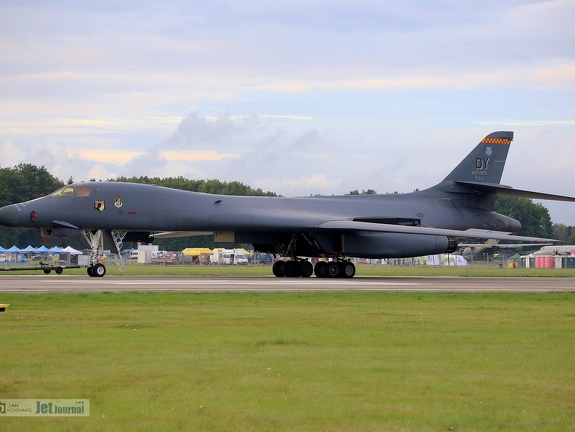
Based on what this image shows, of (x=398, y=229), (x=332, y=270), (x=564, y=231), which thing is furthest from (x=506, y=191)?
(x=564, y=231)

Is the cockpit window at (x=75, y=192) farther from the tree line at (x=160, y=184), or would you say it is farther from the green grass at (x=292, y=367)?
the tree line at (x=160, y=184)

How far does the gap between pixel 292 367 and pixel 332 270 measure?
2510 centimetres

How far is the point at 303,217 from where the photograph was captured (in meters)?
34.8

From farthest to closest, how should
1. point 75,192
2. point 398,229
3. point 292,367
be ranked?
point 398,229
point 75,192
point 292,367

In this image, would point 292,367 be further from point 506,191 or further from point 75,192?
point 506,191

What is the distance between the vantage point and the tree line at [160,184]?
90.7 meters

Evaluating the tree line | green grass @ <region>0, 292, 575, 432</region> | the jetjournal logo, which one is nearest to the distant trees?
the tree line

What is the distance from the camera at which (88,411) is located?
291 inches

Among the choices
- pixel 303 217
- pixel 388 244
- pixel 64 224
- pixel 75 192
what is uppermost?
pixel 75 192

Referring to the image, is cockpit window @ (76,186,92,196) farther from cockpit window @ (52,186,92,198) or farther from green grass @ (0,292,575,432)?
green grass @ (0,292,575,432)

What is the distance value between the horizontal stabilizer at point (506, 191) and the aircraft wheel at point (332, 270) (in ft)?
26.4

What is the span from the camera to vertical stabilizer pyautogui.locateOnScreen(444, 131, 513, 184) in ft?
130

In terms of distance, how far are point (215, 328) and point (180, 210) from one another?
A: 19982mm

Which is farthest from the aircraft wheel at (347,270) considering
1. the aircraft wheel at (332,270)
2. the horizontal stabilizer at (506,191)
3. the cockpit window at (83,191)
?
the cockpit window at (83,191)
